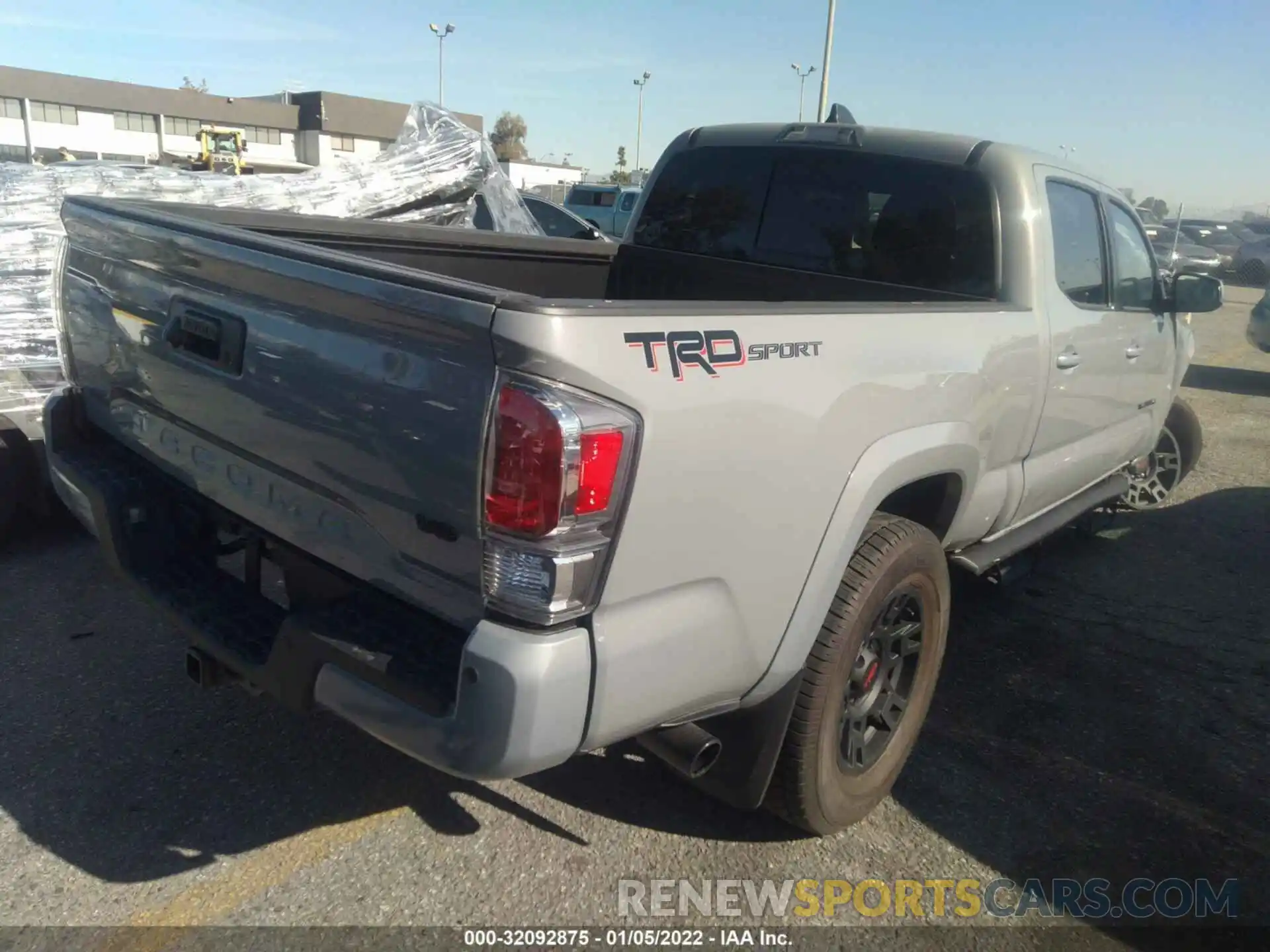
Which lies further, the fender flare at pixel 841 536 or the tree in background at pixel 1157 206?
the tree in background at pixel 1157 206

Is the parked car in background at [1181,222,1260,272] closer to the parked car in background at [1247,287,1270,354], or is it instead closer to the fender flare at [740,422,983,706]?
the parked car in background at [1247,287,1270,354]

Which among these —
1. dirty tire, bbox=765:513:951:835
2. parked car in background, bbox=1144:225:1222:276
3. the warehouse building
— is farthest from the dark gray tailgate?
the warehouse building

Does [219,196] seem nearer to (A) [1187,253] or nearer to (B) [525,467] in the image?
(B) [525,467]

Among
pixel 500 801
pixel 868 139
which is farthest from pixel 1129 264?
pixel 500 801

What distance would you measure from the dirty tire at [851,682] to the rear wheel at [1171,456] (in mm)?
3826

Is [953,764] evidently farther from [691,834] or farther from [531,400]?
[531,400]

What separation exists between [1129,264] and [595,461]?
365cm

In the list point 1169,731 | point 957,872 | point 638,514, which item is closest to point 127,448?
point 638,514

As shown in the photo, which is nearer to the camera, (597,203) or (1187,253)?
(597,203)

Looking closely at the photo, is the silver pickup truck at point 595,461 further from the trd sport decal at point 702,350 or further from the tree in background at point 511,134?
the tree in background at point 511,134

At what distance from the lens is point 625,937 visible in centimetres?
257

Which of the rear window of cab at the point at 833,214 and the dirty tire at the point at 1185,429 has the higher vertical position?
the rear window of cab at the point at 833,214

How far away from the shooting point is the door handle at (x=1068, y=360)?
371cm

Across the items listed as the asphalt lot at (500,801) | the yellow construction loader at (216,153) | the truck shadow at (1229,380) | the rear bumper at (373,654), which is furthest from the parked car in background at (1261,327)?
the yellow construction loader at (216,153)
